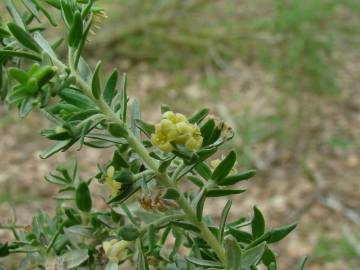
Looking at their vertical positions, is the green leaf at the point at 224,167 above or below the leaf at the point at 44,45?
below

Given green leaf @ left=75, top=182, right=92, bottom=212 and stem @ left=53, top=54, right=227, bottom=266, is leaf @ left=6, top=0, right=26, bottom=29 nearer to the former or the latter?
stem @ left=53, top=54, right=227, bottom=266

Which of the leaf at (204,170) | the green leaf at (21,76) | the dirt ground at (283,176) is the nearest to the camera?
the green leaf at (21,76)

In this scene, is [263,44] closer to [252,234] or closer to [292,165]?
[292,165]

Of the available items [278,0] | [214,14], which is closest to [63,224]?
[278,0]

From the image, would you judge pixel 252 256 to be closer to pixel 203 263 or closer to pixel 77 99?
pixel 203 263

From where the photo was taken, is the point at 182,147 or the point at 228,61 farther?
the point at 228,61

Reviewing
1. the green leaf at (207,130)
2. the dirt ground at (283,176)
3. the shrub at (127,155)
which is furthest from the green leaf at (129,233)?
the dirt ground at (283,176)

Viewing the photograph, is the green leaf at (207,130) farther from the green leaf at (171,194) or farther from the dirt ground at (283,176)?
the dirt ground at (283,176)
